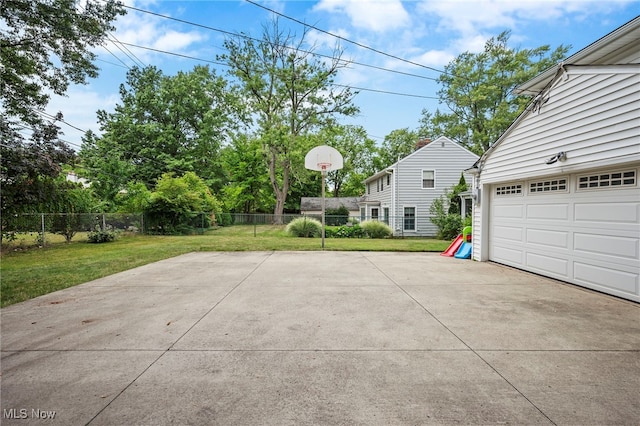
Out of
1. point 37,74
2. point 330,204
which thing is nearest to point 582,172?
point 37,74

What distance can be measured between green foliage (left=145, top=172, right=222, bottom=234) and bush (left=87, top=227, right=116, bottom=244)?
→ 3.18 metres

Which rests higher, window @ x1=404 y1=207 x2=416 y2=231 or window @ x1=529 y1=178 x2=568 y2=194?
window @ x1=529 y1=178 x2=568 y2=194

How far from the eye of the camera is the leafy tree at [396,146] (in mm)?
33250

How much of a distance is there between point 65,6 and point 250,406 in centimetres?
1273

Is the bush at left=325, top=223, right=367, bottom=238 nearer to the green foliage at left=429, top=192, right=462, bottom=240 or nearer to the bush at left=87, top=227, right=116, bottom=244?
the green foliage at left=429, top=192, right=462, bottom=240

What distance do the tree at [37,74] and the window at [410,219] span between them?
52.3 feet

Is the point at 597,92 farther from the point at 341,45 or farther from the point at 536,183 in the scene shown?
the point at 341,45

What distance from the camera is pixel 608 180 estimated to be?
4910 millimetres

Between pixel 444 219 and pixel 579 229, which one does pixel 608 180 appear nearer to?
pixel 579 229

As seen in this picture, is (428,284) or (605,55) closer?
(605,55)

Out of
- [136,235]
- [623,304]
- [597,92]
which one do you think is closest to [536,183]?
[597,92]

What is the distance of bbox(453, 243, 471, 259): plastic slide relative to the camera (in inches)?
348

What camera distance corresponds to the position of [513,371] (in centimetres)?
244

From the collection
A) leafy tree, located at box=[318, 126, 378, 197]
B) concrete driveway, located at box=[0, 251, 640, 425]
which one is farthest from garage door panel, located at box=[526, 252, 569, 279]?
leafy tree, located at box=[318, 126, 378, 197]
